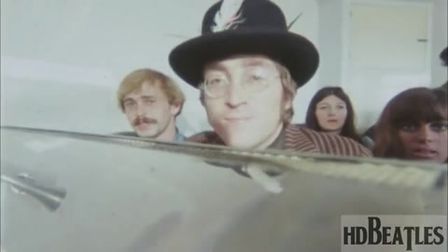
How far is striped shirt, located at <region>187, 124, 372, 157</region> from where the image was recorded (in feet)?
1.37

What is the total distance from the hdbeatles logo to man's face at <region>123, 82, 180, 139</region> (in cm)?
19

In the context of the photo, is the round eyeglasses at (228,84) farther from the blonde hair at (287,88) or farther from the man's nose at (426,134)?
the man's nose at (426,134)

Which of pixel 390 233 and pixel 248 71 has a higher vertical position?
pixel 248 71

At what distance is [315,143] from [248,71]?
9 cm

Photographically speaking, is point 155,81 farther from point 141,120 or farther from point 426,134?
point 426,134

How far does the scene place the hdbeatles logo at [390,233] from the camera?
43 centimetres

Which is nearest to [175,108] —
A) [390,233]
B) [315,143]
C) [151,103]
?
[151,103]

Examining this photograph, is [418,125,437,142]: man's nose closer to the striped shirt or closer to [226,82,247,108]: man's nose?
the striped shirt

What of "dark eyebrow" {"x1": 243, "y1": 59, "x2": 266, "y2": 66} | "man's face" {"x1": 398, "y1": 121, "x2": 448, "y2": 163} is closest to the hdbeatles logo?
"man's face" {"x1": 398, "y1": 121, "x2": 448, "y2": 163}

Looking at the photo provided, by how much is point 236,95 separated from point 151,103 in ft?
Result: 0.28

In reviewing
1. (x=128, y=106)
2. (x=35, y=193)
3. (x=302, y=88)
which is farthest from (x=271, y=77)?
(x=35, y=193)

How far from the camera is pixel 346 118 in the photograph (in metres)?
0.43

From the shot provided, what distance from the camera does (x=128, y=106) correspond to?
447mm

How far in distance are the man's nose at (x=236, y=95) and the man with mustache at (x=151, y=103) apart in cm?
5
